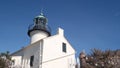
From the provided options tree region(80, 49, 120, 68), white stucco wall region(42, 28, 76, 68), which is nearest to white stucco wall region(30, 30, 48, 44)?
white stucco wall region(42, 28, 76, 68)

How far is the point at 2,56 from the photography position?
34.7m

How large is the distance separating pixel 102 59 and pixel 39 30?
1419 cm

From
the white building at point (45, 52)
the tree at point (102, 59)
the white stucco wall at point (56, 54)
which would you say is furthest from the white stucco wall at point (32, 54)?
the tree at point (102, 59)

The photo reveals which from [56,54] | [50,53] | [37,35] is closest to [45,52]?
[50,53]

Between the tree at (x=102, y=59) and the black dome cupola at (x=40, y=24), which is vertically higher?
the black dome cupola at (x=40, y=24)

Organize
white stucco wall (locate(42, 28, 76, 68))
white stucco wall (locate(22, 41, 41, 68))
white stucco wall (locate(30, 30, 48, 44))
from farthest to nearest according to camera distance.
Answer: white stucco wall (locate(30, 30, 48, 44))
white stucco wall (locate(22, 41, 41, 68))
white stucco wall (locate(42, 28, 76, 68))

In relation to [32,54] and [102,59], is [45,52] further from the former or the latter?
[102,59]

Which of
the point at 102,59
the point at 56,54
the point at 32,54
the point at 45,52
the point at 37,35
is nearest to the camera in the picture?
the point at 102,59

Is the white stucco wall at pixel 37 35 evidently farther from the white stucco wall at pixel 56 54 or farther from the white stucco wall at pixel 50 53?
the white stucco wall at pixel 56 54

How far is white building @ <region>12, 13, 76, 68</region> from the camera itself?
36656 mm

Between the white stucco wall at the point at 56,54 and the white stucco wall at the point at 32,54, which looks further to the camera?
the white stucco wall at the point at 32,54

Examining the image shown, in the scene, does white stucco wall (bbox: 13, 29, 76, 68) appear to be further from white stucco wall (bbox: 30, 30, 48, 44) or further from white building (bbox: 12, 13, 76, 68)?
white stucco wall (bbox: 30, 30, 48, 44)

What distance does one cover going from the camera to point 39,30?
4247cm

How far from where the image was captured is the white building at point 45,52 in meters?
36.7
